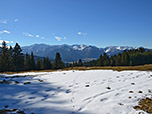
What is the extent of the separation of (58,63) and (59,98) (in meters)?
61.1

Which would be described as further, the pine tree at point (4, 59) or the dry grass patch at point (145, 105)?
the pine tree at point (4, 59)

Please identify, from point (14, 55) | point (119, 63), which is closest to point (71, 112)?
point (14, 55)

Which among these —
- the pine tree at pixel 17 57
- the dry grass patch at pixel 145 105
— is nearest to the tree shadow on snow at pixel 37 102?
the dry grass patch at pixel 145 105

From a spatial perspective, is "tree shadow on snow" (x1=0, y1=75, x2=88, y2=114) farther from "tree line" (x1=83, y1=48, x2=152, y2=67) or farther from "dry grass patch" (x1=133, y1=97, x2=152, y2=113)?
"tree line" (x1=83, y1=48, x2=152, y2=67)

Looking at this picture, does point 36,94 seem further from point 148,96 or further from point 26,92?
point 148,96

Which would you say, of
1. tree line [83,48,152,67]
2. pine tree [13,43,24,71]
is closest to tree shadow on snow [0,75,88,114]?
pine tree [13,43,24,71]

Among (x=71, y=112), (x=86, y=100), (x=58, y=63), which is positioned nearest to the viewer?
(x=71, y=112)

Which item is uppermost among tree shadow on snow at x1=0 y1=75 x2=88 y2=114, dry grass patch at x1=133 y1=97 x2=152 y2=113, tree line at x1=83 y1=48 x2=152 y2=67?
tree line at x1=83 y1=48 x2=152 y2=67

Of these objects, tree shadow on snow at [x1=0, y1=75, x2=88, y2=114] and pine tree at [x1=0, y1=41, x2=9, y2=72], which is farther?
pine tree at [x1=0, y1=41, x2=9, y2=72]

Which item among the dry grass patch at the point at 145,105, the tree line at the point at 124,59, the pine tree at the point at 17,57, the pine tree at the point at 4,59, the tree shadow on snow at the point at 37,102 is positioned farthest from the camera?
the tree line at the point at 124,59

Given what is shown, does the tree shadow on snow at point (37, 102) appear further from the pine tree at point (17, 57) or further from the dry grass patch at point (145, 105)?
the pine tree at point (17, 57)

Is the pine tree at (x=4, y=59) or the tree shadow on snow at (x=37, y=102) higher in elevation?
the pine tree at (x=4, y=59)

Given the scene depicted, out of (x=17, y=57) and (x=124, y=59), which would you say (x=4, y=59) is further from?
(x=124, y=59)

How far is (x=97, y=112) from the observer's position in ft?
21.0
